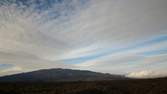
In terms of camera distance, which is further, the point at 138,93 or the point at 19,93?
the point at 19,93

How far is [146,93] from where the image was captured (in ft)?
117

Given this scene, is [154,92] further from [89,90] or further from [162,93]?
[89,90]

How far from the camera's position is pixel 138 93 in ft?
121

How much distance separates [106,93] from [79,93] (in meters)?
5.44

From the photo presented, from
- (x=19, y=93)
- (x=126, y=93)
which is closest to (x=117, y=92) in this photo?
(x=126, y=93)

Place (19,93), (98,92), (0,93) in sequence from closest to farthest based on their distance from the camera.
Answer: (98,92) → (0,93) → (19,93)

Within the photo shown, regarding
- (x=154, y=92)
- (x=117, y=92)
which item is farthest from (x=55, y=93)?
(x=154, y=92)

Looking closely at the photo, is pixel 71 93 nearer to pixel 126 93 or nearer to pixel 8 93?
pixel 126 93

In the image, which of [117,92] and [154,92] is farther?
[117,92]

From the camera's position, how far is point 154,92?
35688mm

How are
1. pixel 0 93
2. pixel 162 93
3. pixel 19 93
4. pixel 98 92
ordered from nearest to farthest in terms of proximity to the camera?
pixel 162 93, pixel 98 92, pixel 0 93, pixel 19 93

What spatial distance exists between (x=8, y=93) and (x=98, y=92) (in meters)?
20.7

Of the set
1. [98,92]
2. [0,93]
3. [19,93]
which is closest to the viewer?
[98,92]

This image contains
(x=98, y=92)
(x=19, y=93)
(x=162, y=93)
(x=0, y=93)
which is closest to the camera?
(x=162, y=93)
